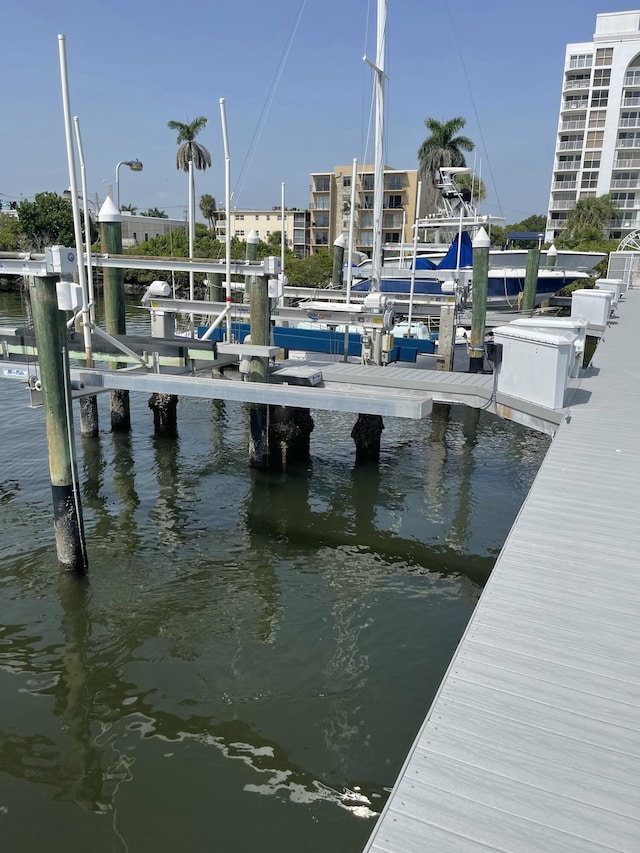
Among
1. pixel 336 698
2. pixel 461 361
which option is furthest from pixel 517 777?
pixel 461 361

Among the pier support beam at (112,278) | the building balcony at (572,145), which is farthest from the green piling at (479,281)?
the building balcony at (572,145)

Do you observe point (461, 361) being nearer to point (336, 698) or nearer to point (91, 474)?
point (91, 474)

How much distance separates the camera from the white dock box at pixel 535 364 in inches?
423

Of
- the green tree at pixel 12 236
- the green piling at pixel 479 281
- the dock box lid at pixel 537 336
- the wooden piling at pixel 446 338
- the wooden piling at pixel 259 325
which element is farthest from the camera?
→ the green tree at pixel 12 236

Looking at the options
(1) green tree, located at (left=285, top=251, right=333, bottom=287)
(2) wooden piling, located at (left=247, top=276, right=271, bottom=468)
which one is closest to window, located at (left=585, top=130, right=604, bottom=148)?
(1) green tree, located at (left=285, top=251, right=333, bottom=287)

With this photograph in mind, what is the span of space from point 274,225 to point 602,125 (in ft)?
135

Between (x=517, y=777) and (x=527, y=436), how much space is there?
1668cm

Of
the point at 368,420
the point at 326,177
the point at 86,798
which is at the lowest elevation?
the point at 86,798

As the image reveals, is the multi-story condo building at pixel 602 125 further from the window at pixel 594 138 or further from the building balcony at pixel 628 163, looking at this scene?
the window at pixel 594 138

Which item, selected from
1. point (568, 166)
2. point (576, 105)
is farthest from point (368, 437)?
point (576, 105)

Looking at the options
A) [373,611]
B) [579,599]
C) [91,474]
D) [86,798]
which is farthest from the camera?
[91,474]

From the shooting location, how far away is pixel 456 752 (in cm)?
400

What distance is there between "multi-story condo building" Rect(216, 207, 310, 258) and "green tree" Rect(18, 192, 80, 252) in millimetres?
18516

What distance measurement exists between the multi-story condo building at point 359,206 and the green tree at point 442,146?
7.93 metres
